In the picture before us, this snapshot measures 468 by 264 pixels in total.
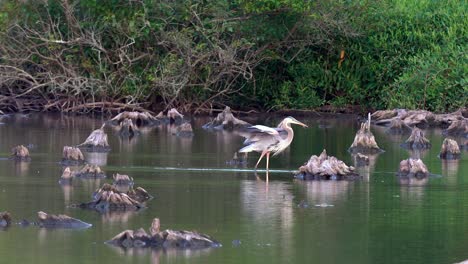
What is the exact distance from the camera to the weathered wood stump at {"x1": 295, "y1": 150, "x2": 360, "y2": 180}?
1611cm

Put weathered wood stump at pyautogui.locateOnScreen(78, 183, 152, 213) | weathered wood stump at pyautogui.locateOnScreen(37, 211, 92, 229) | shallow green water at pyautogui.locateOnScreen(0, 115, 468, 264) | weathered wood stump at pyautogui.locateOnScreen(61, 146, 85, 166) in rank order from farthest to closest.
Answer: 1. weathered wood stump at pyautogui.locateOnScreen(61, 146, 85, 166)
2. weathered wood stump at pyautogui.locateOnScreen(78, 183, 152, 213)
3. weathered wood stump at pyautogui.locateOnScreen(37, 211, 92, 229)
4. shallow green water at pyautogui.locateOnScreen(0, 115, 468, 264)

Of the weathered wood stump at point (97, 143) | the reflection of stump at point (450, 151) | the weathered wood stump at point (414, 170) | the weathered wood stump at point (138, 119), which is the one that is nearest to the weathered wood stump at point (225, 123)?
the weathered wood stump at point (138, 119)

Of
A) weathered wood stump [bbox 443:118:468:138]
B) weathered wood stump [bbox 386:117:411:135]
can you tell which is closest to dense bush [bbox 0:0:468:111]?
weathered wood stump [bbox 386:117:411:135]

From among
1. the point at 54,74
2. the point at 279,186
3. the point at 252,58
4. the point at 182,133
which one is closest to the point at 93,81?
the point at 54,74

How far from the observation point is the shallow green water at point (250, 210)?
426 inches

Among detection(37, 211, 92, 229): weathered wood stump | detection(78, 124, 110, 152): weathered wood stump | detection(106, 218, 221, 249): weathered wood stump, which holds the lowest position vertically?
detection(106, 218, 221, 249): weathered wood stump

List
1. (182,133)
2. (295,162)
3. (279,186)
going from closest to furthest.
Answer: (279,186) < (295,162) < (182,133)

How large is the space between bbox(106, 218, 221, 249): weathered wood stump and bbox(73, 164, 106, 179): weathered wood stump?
16.2 feet

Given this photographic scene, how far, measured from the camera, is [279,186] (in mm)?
15477

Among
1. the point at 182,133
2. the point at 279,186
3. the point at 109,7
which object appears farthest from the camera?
the point at 109,7

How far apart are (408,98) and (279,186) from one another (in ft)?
46.5

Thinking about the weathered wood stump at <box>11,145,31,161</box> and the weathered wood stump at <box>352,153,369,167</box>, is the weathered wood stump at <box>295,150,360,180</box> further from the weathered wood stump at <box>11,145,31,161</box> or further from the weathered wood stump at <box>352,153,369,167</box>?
the weathered wood stump at <box>11,145,31,161</box>

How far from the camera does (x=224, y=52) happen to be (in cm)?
2866

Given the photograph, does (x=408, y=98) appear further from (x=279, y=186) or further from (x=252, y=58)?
(x=279, y=186)
